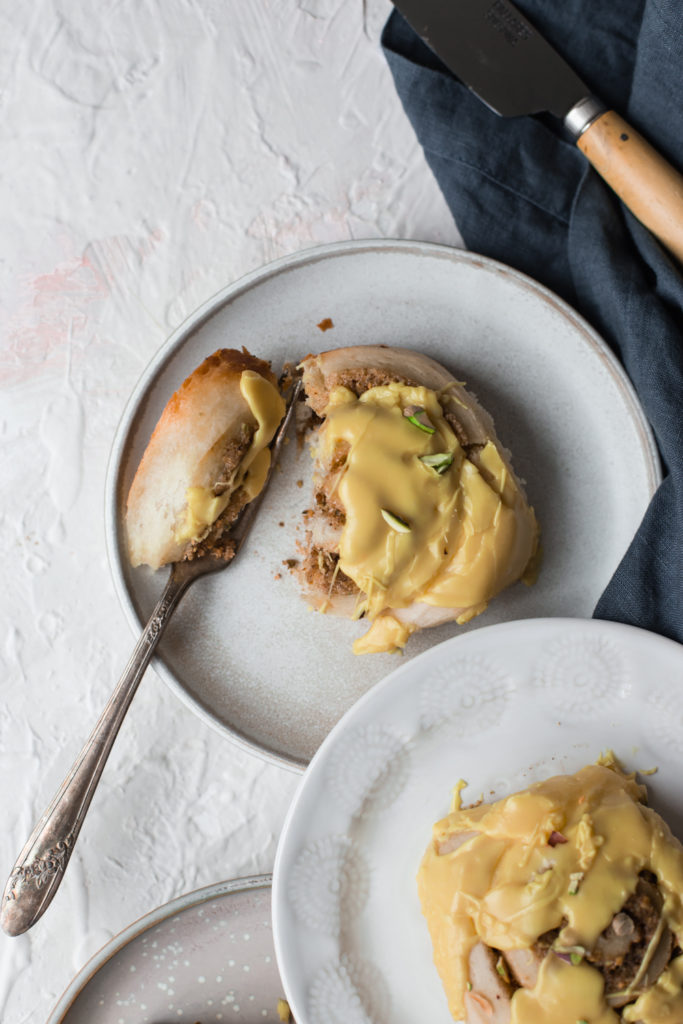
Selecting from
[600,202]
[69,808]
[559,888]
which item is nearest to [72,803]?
[69,808]

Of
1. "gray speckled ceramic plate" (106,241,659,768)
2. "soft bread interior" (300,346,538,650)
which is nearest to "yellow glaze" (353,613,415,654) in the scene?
"soft bread interior" (300,346,538,650)

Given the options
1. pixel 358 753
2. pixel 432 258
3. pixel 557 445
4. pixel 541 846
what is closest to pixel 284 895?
pixel 358 753

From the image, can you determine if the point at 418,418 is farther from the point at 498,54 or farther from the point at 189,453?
the point at 498,54

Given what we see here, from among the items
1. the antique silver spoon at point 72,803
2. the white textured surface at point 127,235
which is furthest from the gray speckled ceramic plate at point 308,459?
the white textured surface at point 127,235

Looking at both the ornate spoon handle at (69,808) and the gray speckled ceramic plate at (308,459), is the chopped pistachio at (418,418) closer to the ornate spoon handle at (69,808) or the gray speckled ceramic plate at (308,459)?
the gray speckled ceramic plate at (308,459)

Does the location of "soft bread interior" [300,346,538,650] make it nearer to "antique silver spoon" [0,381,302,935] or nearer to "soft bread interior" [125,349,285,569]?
"soft bread interior" [125,349,285,569]
